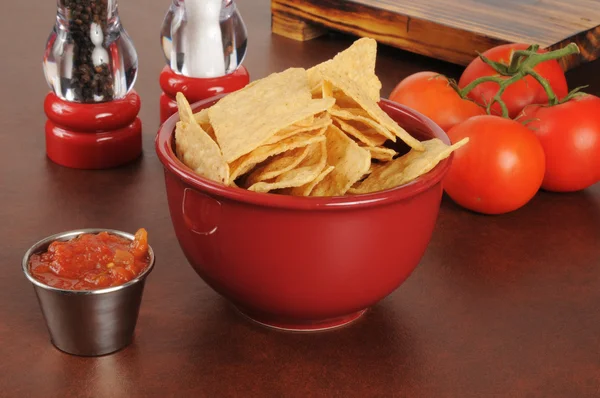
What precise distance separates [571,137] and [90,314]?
808mm

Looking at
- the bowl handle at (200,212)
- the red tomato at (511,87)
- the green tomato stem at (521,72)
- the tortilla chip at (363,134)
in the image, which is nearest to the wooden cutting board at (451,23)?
the red tomato at (511,87)

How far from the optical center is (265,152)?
100 cm

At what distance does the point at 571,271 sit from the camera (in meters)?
1.25

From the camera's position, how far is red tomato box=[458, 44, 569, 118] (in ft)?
5.15

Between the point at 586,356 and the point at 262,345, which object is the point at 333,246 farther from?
the point at 586,356

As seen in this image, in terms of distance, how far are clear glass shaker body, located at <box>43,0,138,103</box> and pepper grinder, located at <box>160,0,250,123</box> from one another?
132 mm

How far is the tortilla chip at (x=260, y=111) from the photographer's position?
3.26 ft

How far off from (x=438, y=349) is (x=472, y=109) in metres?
0.57

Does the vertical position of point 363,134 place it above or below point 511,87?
above

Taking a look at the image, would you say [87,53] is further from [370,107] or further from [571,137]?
[571,137]

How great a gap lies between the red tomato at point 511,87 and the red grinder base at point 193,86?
0.40m

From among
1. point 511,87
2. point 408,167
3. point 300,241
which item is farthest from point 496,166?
point 300,241

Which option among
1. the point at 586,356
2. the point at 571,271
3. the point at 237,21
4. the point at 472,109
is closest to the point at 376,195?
the point at 586,356

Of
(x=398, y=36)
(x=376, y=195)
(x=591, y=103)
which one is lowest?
(x=398, y=36)
